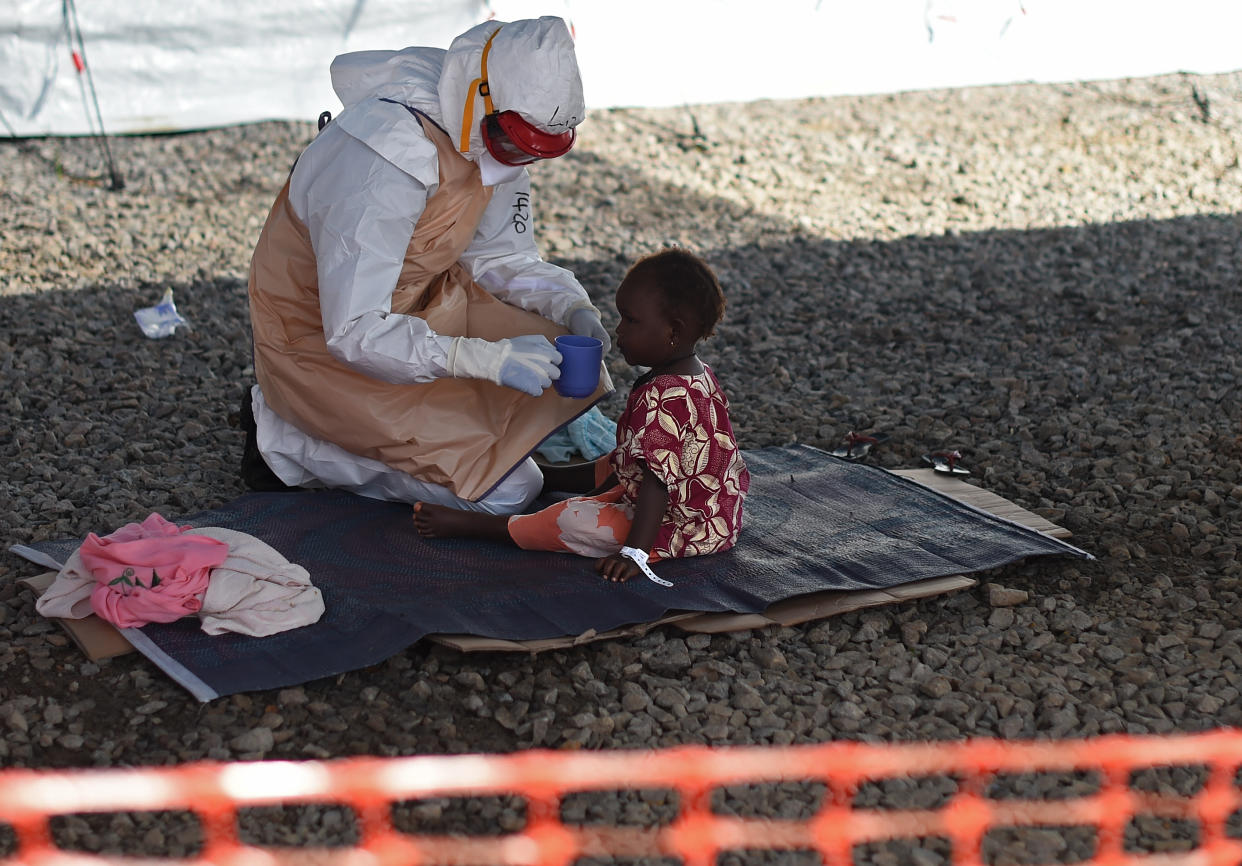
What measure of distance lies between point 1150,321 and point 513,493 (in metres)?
3.19

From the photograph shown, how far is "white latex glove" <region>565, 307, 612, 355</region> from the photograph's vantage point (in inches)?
136

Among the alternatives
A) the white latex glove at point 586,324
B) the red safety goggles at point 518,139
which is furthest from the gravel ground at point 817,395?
the red safety goggles at point 518,139

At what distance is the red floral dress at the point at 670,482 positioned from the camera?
3014 mm

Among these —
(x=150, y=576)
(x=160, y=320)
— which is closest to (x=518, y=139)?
(x=150, y=576)

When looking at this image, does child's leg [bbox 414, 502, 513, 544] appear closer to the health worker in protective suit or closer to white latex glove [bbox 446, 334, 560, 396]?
the health worker in protective suit

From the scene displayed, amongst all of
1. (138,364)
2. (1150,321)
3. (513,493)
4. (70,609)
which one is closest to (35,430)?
(138,364)

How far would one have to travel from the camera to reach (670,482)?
3018mm

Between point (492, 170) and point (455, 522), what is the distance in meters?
0.90

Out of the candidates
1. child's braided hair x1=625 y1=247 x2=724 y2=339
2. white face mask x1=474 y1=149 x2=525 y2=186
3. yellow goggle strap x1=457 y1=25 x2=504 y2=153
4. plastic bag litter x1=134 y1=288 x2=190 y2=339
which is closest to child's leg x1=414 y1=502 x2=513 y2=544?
child's braided hair x1=625 y1=247 x2=724 y2=339

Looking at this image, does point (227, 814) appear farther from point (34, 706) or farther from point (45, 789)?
point (34, 706)

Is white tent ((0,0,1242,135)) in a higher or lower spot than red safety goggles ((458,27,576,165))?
higher

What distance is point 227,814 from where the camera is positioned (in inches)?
86.6

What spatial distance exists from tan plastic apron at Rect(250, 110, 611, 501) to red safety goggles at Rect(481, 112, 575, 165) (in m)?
0.14

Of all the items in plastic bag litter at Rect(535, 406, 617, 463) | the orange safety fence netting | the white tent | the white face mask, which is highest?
the white tent
